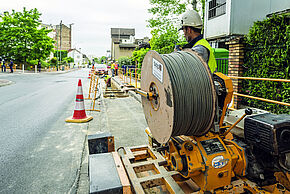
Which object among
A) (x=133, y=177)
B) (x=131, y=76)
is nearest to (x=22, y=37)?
(x=131, y=76)

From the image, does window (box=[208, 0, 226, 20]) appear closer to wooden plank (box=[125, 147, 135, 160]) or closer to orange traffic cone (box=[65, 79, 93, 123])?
orange traffic cone (box=[65, 79, 93, 123])

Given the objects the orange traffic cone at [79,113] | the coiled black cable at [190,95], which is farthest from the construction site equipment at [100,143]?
the orange traffic cone at [79,113]

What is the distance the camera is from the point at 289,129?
2176 millimetres

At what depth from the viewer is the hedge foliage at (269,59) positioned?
19.1 feet

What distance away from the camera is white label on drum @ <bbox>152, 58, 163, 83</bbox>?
2207 mm

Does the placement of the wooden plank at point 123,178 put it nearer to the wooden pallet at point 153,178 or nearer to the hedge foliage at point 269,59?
the wooden pallet at point 153,178

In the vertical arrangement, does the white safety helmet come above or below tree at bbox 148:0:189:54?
below

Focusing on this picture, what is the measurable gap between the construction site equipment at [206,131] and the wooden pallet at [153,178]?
235 millimetres

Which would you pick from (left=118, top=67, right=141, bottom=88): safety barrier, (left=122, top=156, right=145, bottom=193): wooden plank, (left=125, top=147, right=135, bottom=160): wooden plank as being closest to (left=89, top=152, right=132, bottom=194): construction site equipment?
(left=122, top=156, right=145, bottom=193): wooden plank

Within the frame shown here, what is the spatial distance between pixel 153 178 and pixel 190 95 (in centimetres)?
113

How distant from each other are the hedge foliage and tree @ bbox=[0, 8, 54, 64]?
37787 millimetres

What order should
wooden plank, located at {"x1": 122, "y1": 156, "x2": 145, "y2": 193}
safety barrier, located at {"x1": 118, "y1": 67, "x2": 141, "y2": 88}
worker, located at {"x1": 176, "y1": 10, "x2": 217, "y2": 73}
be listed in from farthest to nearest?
safety barrier, located at {"x1": 118, "y1": 67, "x2": 141, "y2": 88}
worker, located at {"x1": 176, "y1": 10, "x2": 217, "y2": 73}
wooden plank, located at {"x1": 122, "y1": 156, "x2": 145, "y2": 193}

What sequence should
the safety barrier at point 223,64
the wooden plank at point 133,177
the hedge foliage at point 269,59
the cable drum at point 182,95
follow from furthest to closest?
the safety barrier at point 223,64 → the hedge foliage at point 269,59 → the wooden plank at point 133,177 → the cable drum at point 182,95

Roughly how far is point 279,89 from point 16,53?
4046 cm
